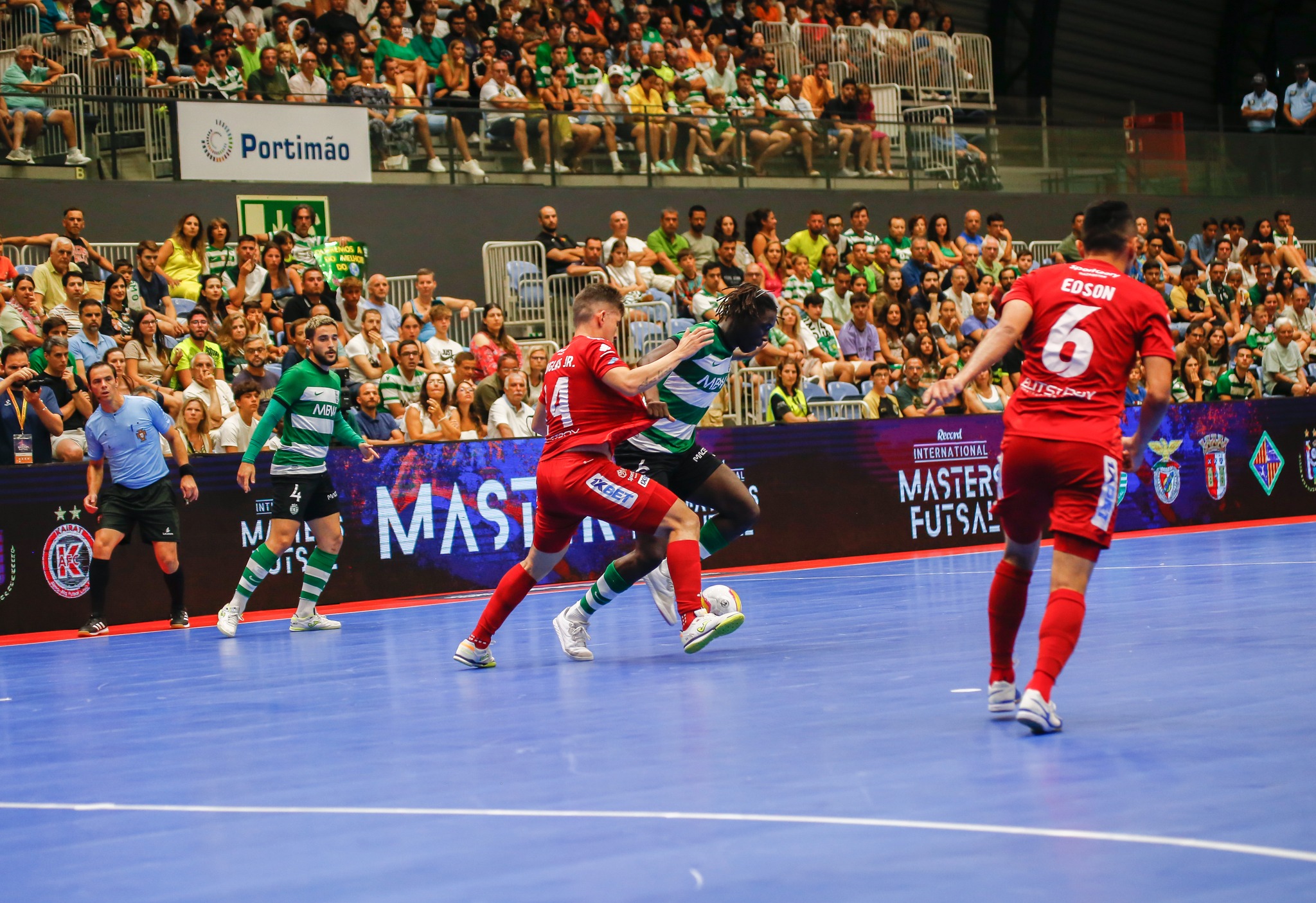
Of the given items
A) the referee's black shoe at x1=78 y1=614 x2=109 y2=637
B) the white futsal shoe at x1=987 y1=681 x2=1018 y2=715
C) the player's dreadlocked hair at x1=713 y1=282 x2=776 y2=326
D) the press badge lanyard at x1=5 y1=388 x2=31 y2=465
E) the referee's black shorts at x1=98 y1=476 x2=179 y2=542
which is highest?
the player's dreadlocked hair at x1=713 y1=282 x2=776 y2=326

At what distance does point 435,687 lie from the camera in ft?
26.3

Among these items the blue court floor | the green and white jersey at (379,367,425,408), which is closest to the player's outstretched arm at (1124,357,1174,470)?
the blue court floor

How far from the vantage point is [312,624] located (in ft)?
37.8

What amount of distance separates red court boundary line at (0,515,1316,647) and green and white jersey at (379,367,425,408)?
2204mm

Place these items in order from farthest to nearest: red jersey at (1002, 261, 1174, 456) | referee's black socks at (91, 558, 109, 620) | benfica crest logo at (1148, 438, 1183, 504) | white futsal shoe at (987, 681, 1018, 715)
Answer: benfica crest logo at (1148, 438, 1183, 504) → referee's black socks at (91, 558, 109, 620) → white futsal shoe at (987, 681, 1018, 715) → red jersey at (1002, 261, 1174, 456)

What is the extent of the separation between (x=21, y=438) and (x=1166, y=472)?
1191cm

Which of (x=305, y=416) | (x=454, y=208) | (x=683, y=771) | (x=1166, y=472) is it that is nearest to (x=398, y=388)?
(x=305, y=416)

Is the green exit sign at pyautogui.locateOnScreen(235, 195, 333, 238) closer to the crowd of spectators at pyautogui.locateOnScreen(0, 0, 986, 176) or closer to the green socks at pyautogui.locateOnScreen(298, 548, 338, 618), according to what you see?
the crowd of spectators at pyautogui.locateOnScreen(0, 0, 986, 176)

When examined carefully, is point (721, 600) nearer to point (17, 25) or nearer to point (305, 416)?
point (305, 416)

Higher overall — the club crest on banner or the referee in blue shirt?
the referee in blue shirt

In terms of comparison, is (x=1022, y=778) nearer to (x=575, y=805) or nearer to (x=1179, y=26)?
(x=575, y=805)

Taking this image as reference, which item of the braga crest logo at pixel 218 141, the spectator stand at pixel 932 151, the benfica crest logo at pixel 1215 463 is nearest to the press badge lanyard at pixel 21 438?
the braga crest logo at pixel 218 141

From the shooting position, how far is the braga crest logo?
59.3ft

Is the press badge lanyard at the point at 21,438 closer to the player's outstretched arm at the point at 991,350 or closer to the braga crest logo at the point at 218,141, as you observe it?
the braga crest logo at the point at 218,141
